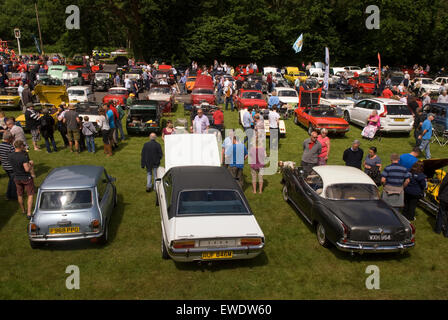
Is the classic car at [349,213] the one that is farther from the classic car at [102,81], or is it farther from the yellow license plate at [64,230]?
the classic car at [102,81]

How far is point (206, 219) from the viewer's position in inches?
273

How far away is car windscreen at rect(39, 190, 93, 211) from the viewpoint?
24.7 feet

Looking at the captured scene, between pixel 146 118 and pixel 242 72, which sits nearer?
pixel 146 118

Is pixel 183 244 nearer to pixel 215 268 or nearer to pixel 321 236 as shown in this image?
pixel 215 268

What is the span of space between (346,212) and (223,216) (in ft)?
8.60

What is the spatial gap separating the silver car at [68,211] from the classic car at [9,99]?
50.8 ft

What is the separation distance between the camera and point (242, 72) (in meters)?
40.1

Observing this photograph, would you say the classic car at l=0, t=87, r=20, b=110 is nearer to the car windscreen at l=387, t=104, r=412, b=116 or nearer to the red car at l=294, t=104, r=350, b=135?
the red car at l=294, t=104, r=350, b=135

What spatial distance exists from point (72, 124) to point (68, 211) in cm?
747

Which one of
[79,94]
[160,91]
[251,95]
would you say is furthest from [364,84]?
[79,94]

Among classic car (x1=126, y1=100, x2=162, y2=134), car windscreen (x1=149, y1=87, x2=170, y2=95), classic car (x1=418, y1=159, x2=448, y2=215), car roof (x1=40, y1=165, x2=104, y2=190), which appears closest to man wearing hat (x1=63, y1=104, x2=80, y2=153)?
classic car (x1=126, y1=100, x2=162, y2=134)

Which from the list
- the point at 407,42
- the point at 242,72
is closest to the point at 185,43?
the point at 242,72

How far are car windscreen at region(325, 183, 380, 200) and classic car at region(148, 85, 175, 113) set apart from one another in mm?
14259

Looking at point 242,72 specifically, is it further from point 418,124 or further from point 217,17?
point 418,124
